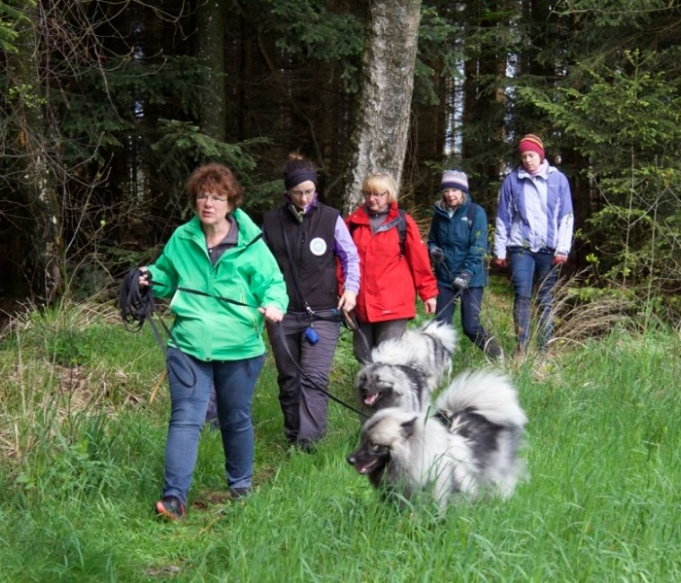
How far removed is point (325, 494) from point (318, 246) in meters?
2.00

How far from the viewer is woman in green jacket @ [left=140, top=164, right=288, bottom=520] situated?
14.7 feet

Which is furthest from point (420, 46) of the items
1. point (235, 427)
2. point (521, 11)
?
point (235, 427)

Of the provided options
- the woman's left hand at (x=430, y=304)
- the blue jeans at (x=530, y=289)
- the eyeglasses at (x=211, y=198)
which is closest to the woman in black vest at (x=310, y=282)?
the woman's left hand at (x=430, y=304)

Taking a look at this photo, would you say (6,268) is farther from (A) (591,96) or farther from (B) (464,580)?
(B) (464,580)

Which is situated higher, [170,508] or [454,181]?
[454,181]

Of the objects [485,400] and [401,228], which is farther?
[401,228]

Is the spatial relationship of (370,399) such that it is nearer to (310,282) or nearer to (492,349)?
(310,282)

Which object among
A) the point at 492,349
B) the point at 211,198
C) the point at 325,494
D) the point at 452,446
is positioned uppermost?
the point at 211,198

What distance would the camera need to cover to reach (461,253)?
714 centimetres

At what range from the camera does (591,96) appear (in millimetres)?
10172

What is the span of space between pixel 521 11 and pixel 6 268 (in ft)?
32.3

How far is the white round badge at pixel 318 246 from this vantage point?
5668 mm

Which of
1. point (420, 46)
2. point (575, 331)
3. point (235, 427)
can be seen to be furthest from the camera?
point (420, 46)

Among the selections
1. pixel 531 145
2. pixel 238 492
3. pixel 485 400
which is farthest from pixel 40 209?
pixel 485 400
